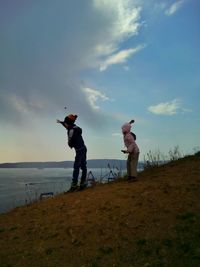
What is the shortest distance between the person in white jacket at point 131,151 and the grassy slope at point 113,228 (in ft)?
3.12

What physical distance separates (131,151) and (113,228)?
3.47 meters

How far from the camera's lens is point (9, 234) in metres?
7.36

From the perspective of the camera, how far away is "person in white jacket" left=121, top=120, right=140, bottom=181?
386 inches

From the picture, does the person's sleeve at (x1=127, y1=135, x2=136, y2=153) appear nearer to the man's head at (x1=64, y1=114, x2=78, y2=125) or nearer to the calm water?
the man's head at (x1=64, y1=114, x2=78, y2=125)

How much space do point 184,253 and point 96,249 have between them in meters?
1.31

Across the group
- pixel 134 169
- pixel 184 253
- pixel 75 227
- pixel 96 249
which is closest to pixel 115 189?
pixel 134 169

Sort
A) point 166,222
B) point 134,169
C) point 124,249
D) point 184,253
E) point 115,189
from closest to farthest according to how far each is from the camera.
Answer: point 184,253 < point 124,249 < point 166,222 < point 115,189 < point 134,169

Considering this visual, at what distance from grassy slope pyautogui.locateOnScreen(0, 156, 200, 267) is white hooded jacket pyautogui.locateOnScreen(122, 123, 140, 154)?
3.76 ft

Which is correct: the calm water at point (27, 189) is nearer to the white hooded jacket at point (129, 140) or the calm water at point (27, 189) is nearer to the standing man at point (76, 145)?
the standing man at point (76, 145)

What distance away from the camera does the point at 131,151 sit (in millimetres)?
9781

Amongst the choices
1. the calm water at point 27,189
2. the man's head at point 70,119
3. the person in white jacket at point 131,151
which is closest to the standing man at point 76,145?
the man's head at point 70,119

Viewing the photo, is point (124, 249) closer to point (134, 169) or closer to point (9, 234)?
point (9, 234)

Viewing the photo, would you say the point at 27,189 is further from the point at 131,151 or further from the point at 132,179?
the point at 131,151

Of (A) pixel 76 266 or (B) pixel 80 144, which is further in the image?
(B) pixel 80 144
